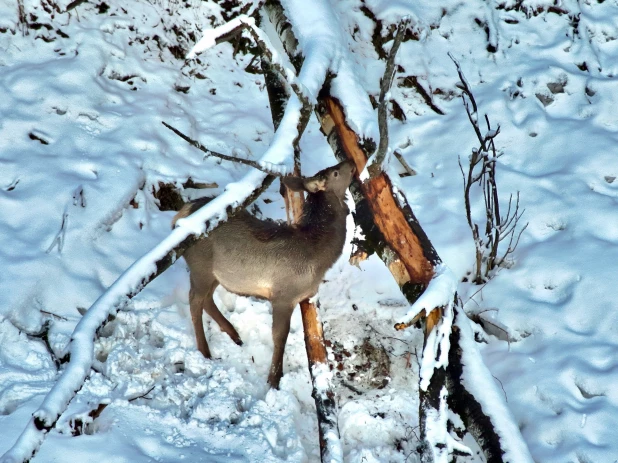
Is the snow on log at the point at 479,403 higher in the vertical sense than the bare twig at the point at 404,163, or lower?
higher

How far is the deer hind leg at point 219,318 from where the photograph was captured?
4926mm

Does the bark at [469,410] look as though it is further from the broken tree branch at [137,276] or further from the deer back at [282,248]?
the broken tree branch at [137,276]

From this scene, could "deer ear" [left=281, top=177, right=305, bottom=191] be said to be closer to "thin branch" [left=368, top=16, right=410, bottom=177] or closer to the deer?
the deer

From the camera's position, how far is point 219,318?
493cm

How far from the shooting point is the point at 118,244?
5223mm

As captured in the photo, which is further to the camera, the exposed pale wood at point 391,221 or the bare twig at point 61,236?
the bare twig at point 61,236

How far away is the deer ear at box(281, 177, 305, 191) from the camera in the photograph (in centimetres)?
452

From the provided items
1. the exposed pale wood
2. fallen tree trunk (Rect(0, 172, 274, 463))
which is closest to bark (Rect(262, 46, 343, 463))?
the exposed pale wood

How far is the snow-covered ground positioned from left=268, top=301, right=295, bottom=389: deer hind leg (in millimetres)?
99

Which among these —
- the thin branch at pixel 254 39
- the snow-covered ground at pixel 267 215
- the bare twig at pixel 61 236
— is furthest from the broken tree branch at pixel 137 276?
the bare twig at pixel 61 236

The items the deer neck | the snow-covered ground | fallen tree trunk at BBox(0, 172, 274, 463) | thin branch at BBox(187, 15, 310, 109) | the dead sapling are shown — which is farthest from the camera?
the dead sapling

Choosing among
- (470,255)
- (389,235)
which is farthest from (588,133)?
(389,235)

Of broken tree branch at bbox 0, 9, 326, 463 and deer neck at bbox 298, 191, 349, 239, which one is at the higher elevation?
broken tree branch at bbox 0, 9, 326, 463

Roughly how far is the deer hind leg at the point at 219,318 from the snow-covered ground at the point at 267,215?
0.10 meters
